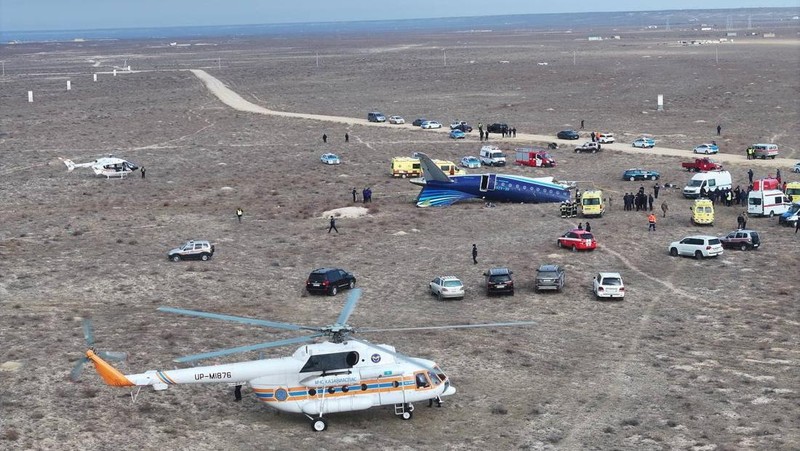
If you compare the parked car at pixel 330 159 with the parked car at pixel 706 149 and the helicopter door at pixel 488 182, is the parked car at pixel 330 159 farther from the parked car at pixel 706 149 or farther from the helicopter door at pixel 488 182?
the parked car at pixel 706 149

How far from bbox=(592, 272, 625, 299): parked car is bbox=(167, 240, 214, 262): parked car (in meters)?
18.5

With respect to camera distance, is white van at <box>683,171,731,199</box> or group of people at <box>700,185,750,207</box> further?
white van at <box>683,171,731,199</box>

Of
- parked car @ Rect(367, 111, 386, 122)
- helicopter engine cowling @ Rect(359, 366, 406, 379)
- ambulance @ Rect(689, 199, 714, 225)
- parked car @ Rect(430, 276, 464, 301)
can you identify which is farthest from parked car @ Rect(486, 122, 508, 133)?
helicopter engine cowling @ Rect(359, 366, 406, 379)

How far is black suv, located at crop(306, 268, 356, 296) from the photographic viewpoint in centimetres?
4366

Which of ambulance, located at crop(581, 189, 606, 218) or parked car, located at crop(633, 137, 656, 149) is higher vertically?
parked car, located at crop(633, 137, 656, 149)

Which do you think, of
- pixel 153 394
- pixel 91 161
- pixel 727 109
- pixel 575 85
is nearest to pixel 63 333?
pixel 153 394

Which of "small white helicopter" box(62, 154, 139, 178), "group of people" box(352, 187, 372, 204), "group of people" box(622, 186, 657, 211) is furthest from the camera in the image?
"small white helicopter" box(62, 154, 139, 178)

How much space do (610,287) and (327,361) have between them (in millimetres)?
Answer: 17411

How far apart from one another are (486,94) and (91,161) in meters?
68.5

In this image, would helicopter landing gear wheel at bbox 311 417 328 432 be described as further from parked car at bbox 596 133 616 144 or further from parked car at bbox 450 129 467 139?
parked car at bbox 450 129 467 139

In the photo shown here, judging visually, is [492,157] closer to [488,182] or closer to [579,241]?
[488,182]

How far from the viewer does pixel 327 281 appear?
43.7m

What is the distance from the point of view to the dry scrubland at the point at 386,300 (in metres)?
28.6

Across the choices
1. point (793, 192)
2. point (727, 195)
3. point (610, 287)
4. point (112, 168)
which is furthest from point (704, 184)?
point (112, 168)
